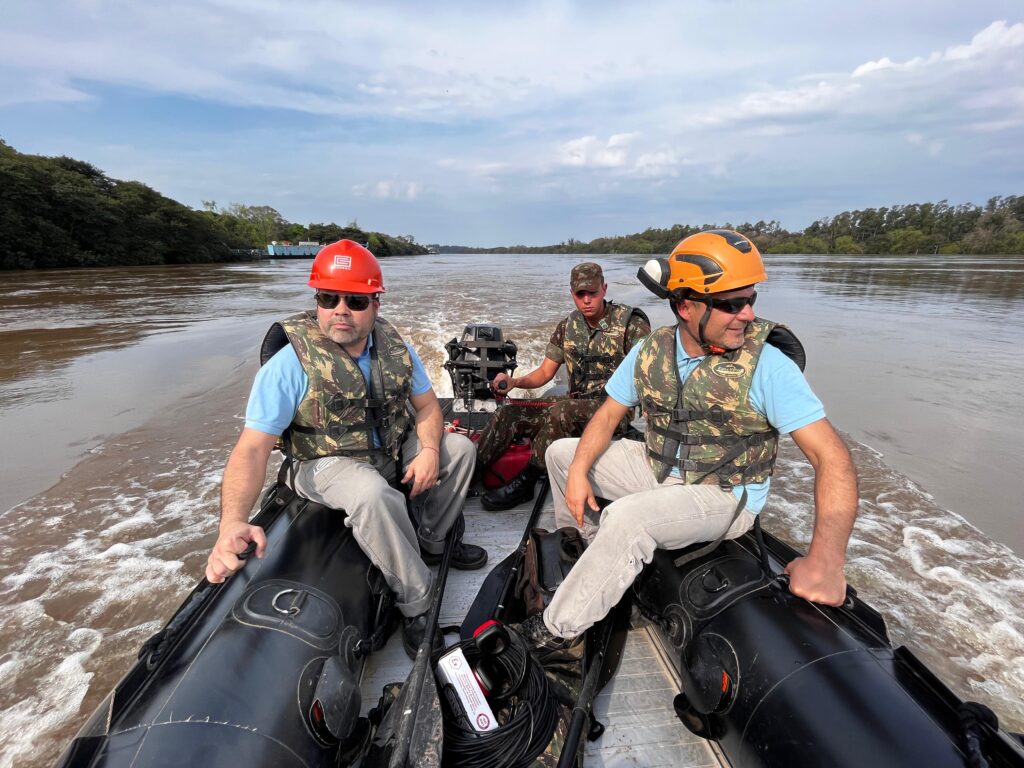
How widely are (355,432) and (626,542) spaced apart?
1258 millimetres

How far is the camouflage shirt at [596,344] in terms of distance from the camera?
3.60 m

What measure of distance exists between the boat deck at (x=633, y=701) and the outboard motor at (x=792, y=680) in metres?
0.11

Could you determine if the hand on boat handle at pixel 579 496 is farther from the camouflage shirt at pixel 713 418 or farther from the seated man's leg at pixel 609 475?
the camouflage shirt at pixel 713 418

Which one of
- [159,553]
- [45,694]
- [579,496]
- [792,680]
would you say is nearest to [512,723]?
[792,680]

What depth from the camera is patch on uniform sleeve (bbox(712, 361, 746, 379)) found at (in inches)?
75.0

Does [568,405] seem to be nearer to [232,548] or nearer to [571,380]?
[571,380]

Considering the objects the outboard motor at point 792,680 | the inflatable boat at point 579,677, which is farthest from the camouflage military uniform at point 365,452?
the outboard motor at point 792,680

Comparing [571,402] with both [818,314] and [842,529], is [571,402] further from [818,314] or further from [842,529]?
[818,314]

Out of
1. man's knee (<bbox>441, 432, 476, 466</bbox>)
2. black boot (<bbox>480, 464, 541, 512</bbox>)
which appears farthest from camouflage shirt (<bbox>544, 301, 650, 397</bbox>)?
man's knee (<bbox>441, 432, 476, 466</bbox>)

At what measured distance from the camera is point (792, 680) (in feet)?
4.49

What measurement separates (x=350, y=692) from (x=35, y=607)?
8.19ft

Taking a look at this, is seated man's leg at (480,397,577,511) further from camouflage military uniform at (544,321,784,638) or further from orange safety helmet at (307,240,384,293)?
orange safety helmet at (307,240,384,293)

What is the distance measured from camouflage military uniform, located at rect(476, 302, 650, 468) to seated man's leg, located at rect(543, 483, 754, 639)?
1.17m

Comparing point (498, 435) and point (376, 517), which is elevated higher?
point (376, 517)
